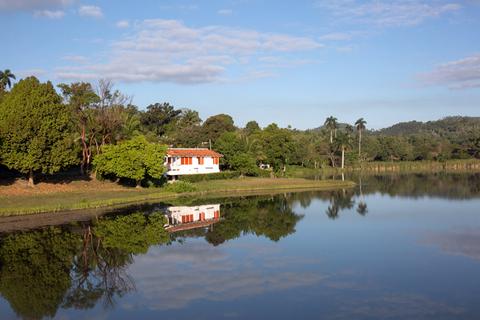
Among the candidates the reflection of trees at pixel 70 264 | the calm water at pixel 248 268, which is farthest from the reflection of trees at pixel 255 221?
the reflection of trees at pixel 70 264

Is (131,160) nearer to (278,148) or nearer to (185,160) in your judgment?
(185,160)

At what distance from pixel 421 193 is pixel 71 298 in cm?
4656

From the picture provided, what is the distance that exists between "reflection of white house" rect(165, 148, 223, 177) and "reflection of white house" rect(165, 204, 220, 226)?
20018mm

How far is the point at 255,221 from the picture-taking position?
119 feet

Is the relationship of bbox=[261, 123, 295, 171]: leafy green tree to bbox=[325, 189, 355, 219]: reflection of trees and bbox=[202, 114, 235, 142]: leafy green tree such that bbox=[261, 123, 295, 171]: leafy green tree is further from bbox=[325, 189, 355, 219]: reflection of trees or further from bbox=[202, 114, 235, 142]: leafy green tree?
bbox=[325, 189, 355, 219]: reflection of trees

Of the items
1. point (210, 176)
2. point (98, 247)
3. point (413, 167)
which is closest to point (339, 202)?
point (210, 176)

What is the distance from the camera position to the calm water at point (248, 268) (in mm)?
16234

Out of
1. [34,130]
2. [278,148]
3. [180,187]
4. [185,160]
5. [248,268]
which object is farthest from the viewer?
[278,148]

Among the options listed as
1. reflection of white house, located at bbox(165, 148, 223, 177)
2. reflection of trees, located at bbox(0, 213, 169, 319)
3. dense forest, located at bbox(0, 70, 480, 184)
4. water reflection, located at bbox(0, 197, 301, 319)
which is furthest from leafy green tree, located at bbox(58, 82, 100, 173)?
reflection of trees, located at bbox(0, 213, 169, 319)

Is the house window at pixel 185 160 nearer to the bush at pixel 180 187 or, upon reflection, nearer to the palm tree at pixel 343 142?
the bush at pixel 180 187

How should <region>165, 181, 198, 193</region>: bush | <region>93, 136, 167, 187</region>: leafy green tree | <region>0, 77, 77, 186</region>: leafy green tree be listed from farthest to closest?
<region>165, 181, 198, 193</region>: bush < <region>93, 136, 167, 187</region>: leafy green tree < <region>0, 77, 77, 186</region>: leafy green tree

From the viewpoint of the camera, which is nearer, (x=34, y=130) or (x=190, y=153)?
(x=34, y=130)

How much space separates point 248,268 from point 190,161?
146 feet

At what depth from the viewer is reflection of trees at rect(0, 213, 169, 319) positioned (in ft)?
57.5
